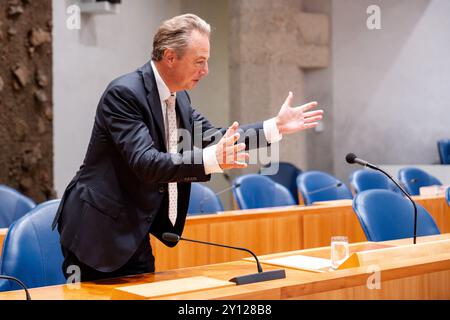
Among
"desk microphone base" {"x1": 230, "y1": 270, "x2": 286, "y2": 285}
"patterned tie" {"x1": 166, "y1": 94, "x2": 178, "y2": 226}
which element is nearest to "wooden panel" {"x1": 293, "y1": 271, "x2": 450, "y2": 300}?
"desk microphone base" {"x1": 230, "y1": 270, "x2": 286, "y2": 285}

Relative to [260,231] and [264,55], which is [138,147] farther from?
[264,55]

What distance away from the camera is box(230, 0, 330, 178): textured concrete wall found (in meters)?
8.42

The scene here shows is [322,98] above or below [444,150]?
above

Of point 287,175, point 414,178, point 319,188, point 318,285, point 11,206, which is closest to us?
point 318,285

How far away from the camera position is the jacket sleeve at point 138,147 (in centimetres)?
204

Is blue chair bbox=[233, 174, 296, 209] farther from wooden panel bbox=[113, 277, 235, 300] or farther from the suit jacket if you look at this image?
wooden panel bbox=[113, 277, 235, 300]

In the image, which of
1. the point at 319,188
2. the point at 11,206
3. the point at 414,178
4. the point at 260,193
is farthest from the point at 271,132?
the point at 414,178

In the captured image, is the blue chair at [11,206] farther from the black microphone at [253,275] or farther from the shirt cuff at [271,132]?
the black microphone at [253,275]

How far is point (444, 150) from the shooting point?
852 cm

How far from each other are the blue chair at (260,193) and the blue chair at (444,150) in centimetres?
384

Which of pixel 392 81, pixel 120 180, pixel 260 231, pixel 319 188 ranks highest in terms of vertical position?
pixel 392 81

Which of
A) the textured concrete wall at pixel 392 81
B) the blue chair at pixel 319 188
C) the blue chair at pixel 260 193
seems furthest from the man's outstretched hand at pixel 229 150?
the textured concrete wall at pixel 392 81

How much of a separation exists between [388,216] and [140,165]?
5.32 feet

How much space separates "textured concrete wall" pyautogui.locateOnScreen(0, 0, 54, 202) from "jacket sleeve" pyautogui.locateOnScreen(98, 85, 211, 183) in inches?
174
